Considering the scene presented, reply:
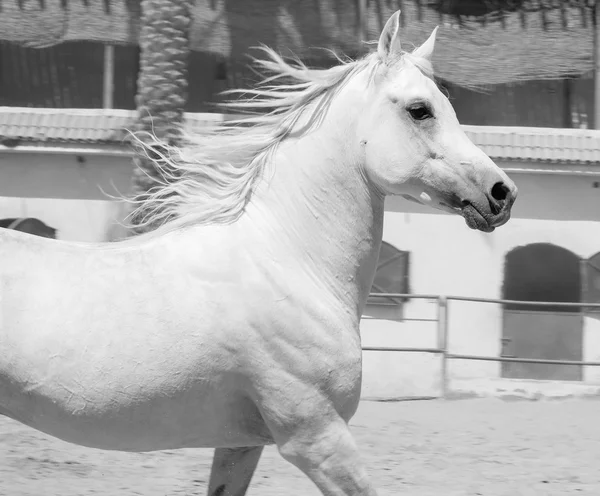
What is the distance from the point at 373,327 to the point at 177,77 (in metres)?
3.76

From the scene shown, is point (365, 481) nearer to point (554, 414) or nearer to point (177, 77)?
point (554, 414)

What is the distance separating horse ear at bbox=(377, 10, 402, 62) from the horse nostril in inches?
21.3

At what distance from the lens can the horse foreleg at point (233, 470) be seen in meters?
→ 3.25

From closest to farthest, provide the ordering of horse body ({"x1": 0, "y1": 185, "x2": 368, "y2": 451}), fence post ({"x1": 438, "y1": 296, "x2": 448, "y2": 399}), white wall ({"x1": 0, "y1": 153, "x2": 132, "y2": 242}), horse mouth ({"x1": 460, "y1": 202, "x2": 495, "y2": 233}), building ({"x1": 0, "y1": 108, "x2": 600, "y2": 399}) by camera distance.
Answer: horse body ({"x1": 0, "y1": 185, "x2": 368, "y2": 451}), horse mouth ({"x1": 460, "y1": 202, "x2": 495, "y2": 233}), fence post ({"x1": 438, "y1": 296, "x2": 448, "y2": 399}), building ({"x1": 0, "y1": 108, "x2": 600, "y2": 399}), white wall ({"x1": 0, "y1": 153, "x2": 132, "y2": 242})

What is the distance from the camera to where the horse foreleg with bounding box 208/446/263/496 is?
10.7ft

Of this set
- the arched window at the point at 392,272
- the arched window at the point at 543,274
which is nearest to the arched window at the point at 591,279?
the arched window at the point at 543,274

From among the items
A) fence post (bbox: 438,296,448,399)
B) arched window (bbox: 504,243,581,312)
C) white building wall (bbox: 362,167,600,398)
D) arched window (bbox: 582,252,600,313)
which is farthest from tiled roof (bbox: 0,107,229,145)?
arched window (bbox: 582,252,600,313)

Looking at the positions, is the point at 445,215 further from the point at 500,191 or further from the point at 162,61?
the point at 500,191

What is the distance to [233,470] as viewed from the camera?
3.25 meters

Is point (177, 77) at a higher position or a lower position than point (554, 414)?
higher

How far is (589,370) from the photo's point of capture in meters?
10.0

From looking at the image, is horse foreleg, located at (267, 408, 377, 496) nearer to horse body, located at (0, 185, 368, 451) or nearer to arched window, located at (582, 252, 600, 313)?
horse body, located at (0, 185, 368, 451)

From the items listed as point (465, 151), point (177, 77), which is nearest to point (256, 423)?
point (465, 151)

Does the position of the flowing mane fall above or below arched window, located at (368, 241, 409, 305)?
above
